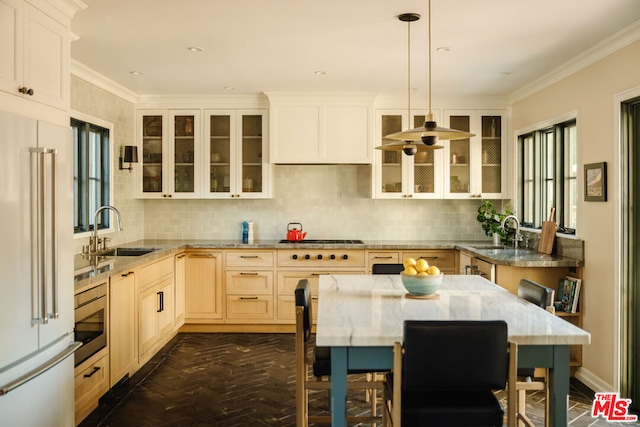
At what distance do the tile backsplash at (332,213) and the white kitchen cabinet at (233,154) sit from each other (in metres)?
0.37

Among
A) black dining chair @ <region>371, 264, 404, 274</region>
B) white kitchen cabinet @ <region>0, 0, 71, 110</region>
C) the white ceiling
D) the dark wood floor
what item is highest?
the white ceiling

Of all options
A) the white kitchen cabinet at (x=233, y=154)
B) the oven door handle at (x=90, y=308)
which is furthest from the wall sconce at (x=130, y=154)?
the oven door handle at (x=90, y=308)

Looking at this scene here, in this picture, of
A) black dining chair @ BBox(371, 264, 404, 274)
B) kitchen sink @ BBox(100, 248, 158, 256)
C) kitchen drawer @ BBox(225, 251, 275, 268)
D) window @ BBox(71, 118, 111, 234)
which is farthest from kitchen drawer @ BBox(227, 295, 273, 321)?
black dining chair @ BBox(371, 264, 404, 274)

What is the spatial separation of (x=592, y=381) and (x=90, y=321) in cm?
373

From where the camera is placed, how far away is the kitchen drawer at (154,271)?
14.7 ft

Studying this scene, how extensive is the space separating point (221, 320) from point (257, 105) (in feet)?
7.96

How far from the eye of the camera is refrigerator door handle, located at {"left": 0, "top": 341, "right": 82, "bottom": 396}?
241cm

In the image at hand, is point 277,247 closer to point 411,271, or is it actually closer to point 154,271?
point 154,271

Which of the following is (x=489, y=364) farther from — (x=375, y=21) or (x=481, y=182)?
(x=481, y=182)

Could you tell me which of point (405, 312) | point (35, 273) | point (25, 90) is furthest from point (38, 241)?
point (405, 312)

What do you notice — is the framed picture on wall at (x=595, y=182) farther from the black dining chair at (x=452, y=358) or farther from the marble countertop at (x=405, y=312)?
the black dining chair at (x=452, y=358)

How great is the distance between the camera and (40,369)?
105 inches

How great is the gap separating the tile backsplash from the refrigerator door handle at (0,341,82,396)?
11.0ft

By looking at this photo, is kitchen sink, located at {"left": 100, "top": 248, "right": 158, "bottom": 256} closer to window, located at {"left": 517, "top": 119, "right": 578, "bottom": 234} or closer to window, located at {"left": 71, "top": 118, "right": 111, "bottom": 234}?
window, located at {"left": 71, "top": 118, "right": 111, "bottom": 234}
